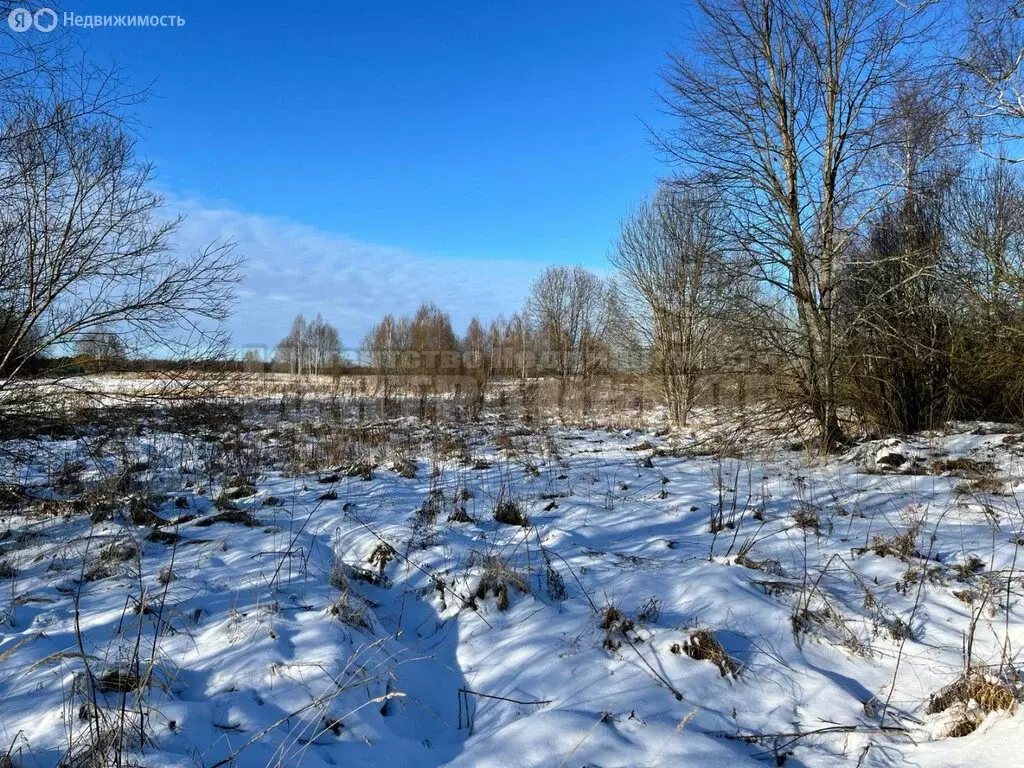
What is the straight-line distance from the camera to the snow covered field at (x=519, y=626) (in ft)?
6.93

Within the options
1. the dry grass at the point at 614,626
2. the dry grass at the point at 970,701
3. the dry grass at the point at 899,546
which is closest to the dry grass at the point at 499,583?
the dry grass at the point at 614,626

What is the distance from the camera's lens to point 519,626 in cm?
307

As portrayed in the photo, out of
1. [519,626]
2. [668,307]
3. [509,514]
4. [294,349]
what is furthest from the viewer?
[294,349]

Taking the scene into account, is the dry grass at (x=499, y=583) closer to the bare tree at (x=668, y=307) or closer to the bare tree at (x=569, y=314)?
the bare tree at (x=668, y=307)

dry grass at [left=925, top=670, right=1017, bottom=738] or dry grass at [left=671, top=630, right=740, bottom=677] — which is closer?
dry grass at [left=925, top=670, right=1017, bottom=738]

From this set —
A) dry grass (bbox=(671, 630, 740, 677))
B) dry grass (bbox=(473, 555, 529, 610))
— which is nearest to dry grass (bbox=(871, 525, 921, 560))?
dry grass (bbox=(671, 630, 740, 677))

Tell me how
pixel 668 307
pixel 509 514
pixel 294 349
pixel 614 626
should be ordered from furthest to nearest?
pixel 294 349, pixel 668 307, pixel 509 514, pixel 614 626

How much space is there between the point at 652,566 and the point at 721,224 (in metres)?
6.16

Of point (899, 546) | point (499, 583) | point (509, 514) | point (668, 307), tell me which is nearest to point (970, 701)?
point (899, 546)

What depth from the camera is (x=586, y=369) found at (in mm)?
26000

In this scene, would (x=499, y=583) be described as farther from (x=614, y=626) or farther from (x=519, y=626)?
(x=614, y=626)

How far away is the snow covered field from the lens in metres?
2.11

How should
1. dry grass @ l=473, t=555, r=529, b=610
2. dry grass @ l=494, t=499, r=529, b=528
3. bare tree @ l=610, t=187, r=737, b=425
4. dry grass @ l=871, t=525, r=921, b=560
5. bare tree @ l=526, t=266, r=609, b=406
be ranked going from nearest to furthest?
dry grass @ l=473, t=555, r=529, b=610 → dry grass @ l=871, t=525, r=921, b=560 → dry grass @ l=494, t=499, r=529, b=528 → bare tree @ l=610, t=187, r=737, b=425 → bare tree @ l=526, t=266, r=609, b=406

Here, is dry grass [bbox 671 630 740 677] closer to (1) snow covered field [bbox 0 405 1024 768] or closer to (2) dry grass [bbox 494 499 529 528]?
(1) snow covered field [bbox 0 405 1024 768]
